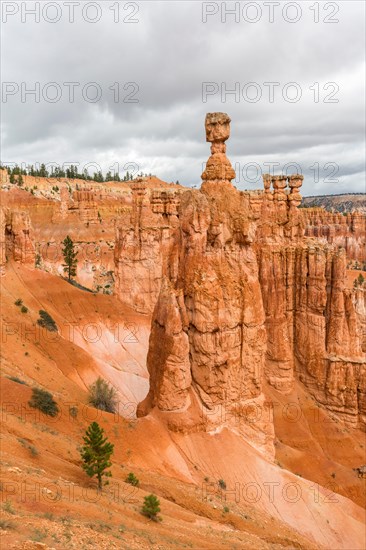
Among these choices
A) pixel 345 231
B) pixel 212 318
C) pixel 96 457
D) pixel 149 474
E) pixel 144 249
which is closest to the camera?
pixel 96 457

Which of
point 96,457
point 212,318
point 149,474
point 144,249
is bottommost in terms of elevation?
point 149,474

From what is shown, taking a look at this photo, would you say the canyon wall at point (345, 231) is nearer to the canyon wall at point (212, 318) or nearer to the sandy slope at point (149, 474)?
the sandy slope at point (149, 474)

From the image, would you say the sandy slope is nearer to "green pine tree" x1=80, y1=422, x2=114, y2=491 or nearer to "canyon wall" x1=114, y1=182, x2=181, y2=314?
"green pine tree" x1=80, y1=422, x2=114, y2=491

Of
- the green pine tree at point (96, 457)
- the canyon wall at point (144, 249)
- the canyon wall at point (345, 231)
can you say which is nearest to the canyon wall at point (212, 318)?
the green pine tree at point (96, 457)

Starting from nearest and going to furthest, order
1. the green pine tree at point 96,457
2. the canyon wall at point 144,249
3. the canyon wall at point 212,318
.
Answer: the green pine tree at point 96,457 < the canyon wall at point 212,318 < the canyon wall at point 144,249

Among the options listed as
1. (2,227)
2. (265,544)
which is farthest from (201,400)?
(2,227)

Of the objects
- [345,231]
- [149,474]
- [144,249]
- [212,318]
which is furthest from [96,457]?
[345,231]

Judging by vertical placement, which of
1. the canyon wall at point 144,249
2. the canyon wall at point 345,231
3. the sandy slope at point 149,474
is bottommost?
the sandy slope at point 149,474

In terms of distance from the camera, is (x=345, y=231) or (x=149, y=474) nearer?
(x=149, y=474)

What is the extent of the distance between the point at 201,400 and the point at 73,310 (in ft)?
93.3

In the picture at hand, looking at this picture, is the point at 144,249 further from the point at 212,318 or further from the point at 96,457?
the point at 96,457

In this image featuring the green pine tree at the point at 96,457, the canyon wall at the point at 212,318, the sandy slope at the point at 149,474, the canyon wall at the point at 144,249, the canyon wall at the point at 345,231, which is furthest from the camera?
→ the canyon wall at the point at 345,231

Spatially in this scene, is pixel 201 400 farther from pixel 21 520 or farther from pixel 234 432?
pixel 21 520

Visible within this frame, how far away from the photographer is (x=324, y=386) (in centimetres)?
3691
